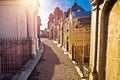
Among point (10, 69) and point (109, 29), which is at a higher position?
point (109, 29)

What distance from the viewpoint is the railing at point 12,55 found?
28.7ft

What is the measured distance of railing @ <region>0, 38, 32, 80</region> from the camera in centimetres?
875

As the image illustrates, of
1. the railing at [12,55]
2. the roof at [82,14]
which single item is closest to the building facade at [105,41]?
the railing at [12,55]

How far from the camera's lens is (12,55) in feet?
36.4

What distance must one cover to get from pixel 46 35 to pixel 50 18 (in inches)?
387

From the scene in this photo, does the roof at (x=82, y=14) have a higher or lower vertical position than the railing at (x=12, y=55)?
higher

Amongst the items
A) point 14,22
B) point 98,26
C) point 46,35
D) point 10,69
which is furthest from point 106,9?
point 46,35

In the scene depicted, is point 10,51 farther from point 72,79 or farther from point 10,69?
point 72,79

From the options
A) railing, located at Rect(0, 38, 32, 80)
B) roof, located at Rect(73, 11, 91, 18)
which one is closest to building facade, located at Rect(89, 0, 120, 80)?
railing, located at Rect(0, 38, 32, 80)

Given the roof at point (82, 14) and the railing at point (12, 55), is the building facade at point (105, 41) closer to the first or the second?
the railing at point (12, 55)

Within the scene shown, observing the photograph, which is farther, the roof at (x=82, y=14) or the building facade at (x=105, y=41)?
the roof at (x=82, y=14)

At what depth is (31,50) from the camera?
14.7m

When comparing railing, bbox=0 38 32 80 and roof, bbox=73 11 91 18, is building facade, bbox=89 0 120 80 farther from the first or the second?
roof, bbox=73 11 91 18

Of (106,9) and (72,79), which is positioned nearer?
(106,9)
